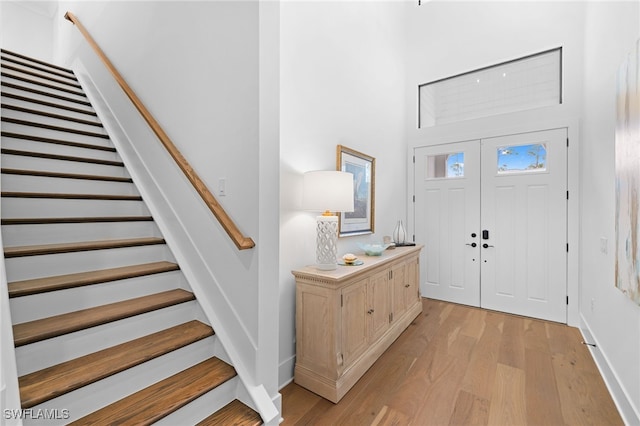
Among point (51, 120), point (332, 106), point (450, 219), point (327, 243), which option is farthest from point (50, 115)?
point (450, 219)

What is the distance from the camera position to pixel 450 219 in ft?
13.5

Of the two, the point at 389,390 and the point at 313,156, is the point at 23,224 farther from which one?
the point at 389,390

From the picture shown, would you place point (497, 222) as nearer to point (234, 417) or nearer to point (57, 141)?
point (234, 417)

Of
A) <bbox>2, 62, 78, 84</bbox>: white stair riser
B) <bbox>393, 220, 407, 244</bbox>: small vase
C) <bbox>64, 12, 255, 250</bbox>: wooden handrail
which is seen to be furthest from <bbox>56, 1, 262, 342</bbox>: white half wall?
<bbox>393, 220, 407, 244</bbox>: small vase

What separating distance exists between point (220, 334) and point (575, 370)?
286cm

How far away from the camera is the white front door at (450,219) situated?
12.9 ft

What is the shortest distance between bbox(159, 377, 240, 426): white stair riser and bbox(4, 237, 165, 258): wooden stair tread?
4.01 feet

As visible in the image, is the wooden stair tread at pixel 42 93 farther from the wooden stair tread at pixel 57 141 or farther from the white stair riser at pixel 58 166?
the white stair riser at pixel 58 166

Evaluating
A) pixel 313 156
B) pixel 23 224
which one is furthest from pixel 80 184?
pixel 313 156

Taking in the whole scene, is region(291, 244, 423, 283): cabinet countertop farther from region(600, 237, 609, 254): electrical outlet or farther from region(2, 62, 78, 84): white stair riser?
region(2, 62, 78, 84): white stair riser

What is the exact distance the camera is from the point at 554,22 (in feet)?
11.4

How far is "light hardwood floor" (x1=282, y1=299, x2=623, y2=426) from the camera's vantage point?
1.87 m

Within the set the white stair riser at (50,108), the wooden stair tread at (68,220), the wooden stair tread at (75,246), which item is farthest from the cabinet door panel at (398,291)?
the white stair riser at (50,108)

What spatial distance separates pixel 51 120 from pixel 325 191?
281 cm
